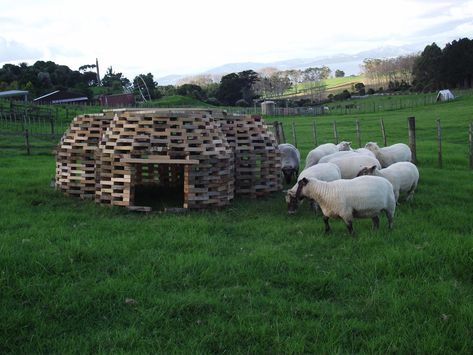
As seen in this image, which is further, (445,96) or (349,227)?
(445,96)

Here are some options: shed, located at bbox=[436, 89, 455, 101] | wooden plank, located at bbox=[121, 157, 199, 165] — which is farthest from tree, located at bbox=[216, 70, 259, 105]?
wooden plank, located at bbox=[121, 157, 199, 165]

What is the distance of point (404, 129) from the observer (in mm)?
35969

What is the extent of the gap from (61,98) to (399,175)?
6015 cm

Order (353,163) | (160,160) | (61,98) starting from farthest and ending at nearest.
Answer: (61,98) → (353,163) → (160,160)

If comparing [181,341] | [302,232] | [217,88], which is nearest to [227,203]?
[302,232]

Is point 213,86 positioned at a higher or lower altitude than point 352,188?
higher

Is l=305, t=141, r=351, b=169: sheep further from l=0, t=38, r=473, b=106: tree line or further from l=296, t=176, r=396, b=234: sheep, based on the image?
l=0, t=38, r=473, b=106: tree line

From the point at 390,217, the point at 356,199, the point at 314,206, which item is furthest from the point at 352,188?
the point at 314,206

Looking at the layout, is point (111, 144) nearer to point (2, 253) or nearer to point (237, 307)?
→ point (2, 253)

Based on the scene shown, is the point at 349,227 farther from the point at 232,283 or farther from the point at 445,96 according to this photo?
the point at 445,96

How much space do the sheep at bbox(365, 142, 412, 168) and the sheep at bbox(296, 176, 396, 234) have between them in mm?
6068

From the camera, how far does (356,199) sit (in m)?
9.48

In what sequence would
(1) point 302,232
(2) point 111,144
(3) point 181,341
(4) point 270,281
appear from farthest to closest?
(2) point 111,144, (1) point 302,232, (4) point 270,281, (3) point 181,341

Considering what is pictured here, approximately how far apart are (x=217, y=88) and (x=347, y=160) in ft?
265
